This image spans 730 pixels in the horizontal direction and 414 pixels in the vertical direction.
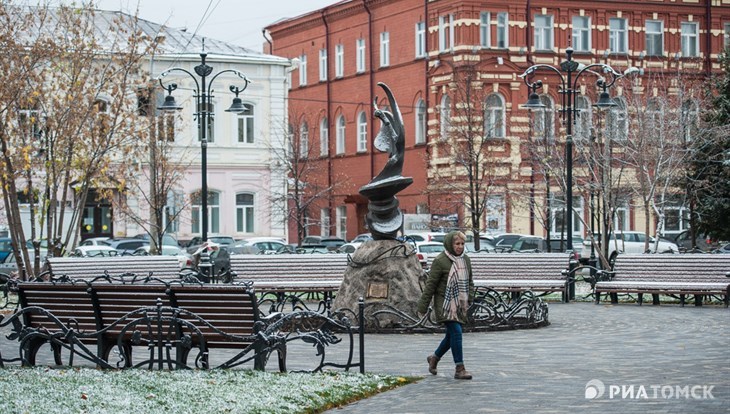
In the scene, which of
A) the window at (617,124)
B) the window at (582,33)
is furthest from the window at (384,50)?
the window at (617,124)

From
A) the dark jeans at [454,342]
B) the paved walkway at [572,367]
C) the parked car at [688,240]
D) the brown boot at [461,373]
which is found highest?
the parked car at [688,240]

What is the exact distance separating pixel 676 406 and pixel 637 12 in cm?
5217

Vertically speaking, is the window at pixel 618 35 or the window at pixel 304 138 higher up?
the window at pixel 618 35

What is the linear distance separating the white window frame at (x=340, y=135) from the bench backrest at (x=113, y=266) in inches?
1687

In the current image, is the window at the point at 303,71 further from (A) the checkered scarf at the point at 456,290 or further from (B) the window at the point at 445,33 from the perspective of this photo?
(A) the checkered scarf at the point at 456,290

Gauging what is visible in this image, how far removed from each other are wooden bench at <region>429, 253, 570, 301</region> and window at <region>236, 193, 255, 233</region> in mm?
34471

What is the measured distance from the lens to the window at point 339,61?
69.1 m

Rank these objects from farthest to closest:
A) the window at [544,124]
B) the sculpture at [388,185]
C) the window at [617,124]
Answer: the window at [544,124] < the window at [617,124] < the sculpture at [388,185]

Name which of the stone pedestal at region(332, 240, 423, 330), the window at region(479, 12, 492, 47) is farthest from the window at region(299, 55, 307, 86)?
the stone pedestal at region(332, 240, 423, 330)

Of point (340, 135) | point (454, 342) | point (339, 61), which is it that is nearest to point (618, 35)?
point (339, 61)

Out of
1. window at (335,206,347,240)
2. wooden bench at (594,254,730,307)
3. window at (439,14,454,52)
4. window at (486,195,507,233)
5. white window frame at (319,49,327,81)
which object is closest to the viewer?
wooden bench at (594,254,730,307)

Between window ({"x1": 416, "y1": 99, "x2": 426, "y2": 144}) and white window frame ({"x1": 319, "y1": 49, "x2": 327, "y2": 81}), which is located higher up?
white window frame ({"x1": 319, "y1": 49, "x2": 327, "y2": 81})

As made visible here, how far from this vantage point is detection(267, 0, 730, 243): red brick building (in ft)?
189

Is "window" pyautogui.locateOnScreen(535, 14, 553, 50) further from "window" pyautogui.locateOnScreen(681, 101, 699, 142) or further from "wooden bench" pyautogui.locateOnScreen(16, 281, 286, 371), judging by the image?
"wooden bench" pyautogui.locateOnScreen(16, 281, 286, 371)
